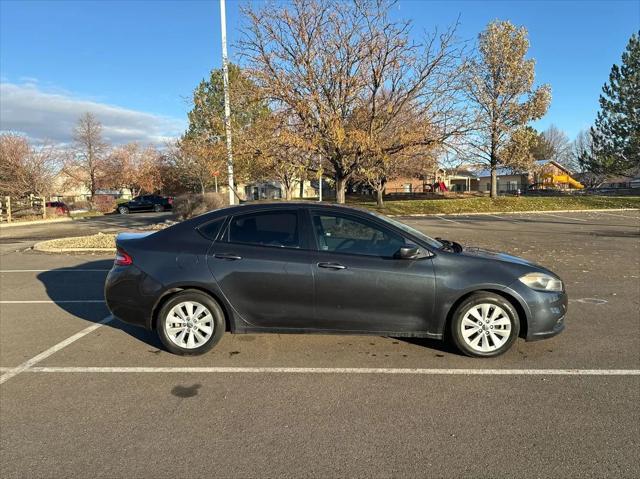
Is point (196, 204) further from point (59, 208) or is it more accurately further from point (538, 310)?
point (59, 208)

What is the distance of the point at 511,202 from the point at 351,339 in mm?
30211

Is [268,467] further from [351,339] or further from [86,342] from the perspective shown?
[86,342]

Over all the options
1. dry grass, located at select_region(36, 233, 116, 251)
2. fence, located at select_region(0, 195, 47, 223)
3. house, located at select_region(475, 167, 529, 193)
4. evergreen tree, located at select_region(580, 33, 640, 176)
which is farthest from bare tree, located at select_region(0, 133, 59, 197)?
house, located at select_region(475, 167, 529, 193)

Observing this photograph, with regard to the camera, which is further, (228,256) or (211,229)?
(211,229)

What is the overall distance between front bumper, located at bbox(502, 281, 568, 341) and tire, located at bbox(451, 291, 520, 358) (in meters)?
0.12

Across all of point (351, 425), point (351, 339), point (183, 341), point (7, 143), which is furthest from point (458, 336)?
point (7, 143)

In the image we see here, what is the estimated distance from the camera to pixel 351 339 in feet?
17.0

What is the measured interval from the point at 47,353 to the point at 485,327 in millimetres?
4567

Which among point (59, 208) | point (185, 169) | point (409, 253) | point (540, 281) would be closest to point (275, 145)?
point (409, 253)

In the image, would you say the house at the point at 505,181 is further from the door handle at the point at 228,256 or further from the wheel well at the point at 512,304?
the door handle at the point at 228,256

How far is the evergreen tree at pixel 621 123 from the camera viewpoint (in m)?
37.5

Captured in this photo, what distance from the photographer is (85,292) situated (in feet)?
25.3

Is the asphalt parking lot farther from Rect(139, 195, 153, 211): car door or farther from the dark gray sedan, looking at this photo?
Rect(139, 195, 153, 211): car door

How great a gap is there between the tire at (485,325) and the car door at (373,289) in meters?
0.33
